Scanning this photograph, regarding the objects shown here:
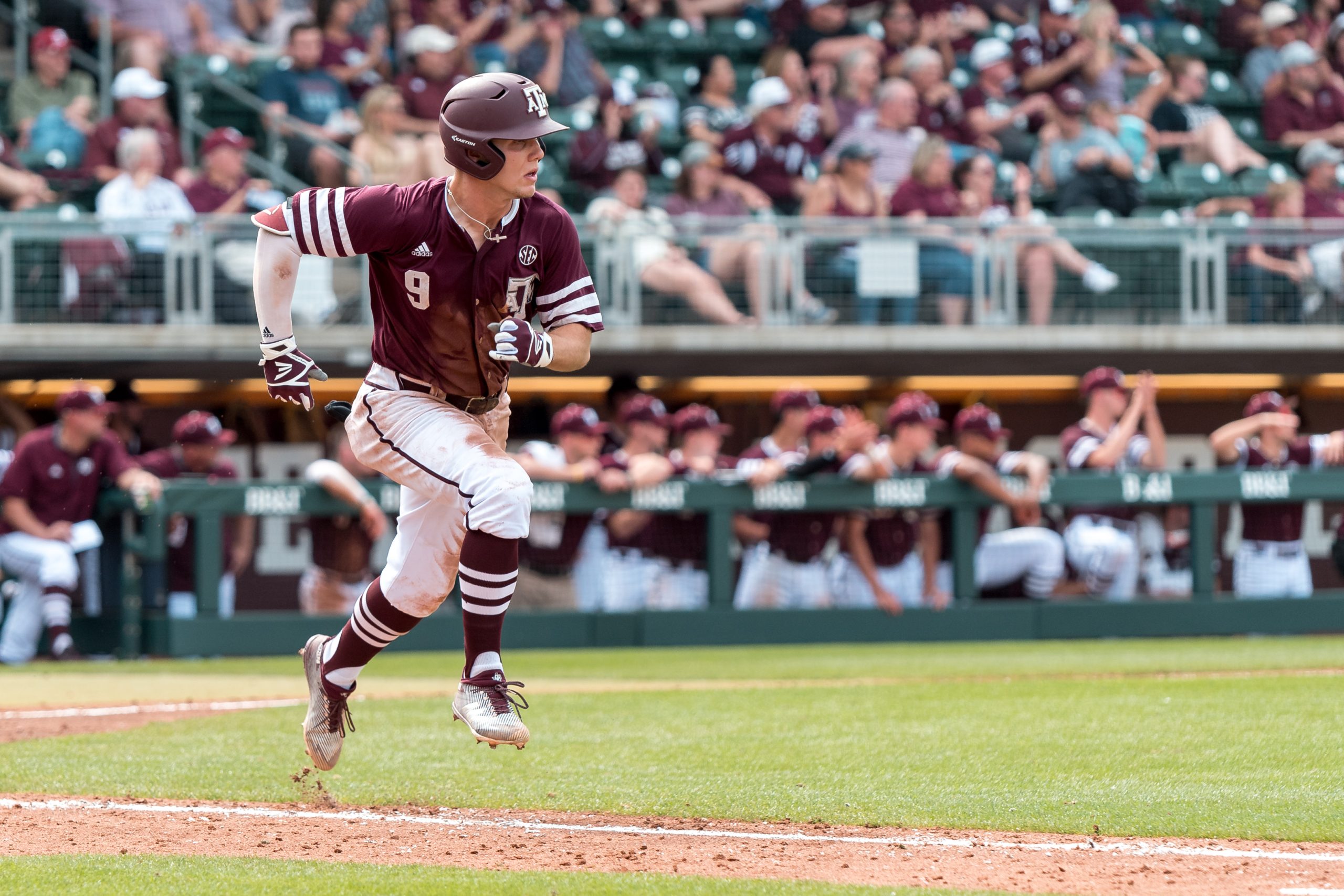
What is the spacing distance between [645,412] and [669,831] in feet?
20.2

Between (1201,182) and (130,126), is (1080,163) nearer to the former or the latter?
(1201,182)

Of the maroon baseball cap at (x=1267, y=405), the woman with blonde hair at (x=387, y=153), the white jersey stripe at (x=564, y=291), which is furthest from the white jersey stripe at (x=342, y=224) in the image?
the maroon baseball cap at (x=1267, y=405)

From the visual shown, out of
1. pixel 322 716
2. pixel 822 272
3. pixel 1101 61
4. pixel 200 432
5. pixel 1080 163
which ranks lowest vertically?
pixel 322 716

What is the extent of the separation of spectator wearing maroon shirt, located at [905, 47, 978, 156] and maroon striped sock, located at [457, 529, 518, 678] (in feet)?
31.5

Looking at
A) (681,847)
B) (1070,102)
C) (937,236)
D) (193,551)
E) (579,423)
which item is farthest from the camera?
(1070,102)

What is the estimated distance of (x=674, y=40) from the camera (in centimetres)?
1424

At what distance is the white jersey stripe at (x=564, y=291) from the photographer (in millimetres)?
4453

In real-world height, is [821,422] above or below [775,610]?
above

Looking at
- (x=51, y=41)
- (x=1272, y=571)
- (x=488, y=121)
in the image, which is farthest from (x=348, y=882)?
(x=51, y=41)

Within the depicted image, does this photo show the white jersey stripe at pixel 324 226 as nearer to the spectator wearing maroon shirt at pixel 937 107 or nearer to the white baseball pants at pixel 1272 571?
the white baseball pants at pixel 1272 571

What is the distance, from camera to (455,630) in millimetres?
9906

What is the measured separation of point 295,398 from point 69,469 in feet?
18.1

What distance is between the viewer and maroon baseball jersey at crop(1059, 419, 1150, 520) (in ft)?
33.1

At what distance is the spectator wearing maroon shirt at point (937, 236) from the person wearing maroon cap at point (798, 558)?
1563mm
